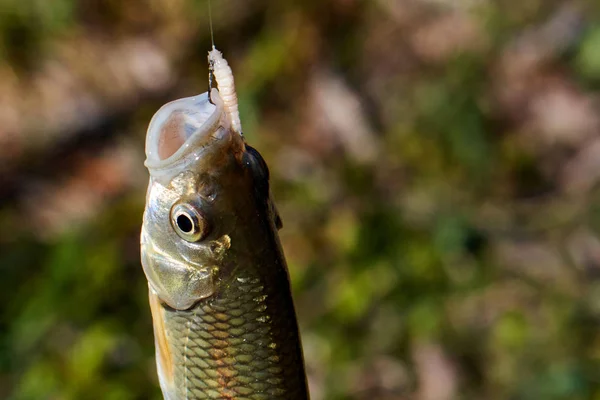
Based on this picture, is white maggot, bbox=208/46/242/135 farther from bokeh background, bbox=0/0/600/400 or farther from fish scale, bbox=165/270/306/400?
bokeh background, bbox=0/0/600/400

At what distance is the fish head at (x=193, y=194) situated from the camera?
1.26 m

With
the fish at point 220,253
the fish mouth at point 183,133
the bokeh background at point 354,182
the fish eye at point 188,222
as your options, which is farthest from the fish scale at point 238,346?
the bokeh background at point 354,182

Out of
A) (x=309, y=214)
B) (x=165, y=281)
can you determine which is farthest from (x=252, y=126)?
(x=165, y=281)

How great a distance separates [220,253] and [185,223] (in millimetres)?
86

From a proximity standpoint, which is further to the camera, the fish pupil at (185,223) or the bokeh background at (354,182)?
the bokeh background at (354,182)

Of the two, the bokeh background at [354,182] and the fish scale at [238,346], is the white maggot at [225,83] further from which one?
the bokeh background at [354,182]

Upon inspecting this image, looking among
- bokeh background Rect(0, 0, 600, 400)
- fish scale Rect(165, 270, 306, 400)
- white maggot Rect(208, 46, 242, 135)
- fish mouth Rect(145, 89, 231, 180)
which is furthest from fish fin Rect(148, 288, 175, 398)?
bokeh background Rect(0, 0, 600, 400)

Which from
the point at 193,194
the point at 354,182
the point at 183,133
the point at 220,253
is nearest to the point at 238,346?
the point at 220,253

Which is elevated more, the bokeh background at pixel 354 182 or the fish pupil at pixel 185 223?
the bokeh background at pixel 354 182

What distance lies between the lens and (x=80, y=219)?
3.98 metres

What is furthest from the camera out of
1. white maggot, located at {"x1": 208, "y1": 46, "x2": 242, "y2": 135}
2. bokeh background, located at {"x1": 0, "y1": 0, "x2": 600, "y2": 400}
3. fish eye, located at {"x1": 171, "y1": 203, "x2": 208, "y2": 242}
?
bokeh background, located at {"x1": 0, "y1": 0, "x2": 600, "y2": 400}

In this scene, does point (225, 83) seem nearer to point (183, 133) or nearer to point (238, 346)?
point (183, 133)

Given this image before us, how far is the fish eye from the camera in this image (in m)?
1.29

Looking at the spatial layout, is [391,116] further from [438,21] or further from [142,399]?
[142,399]
